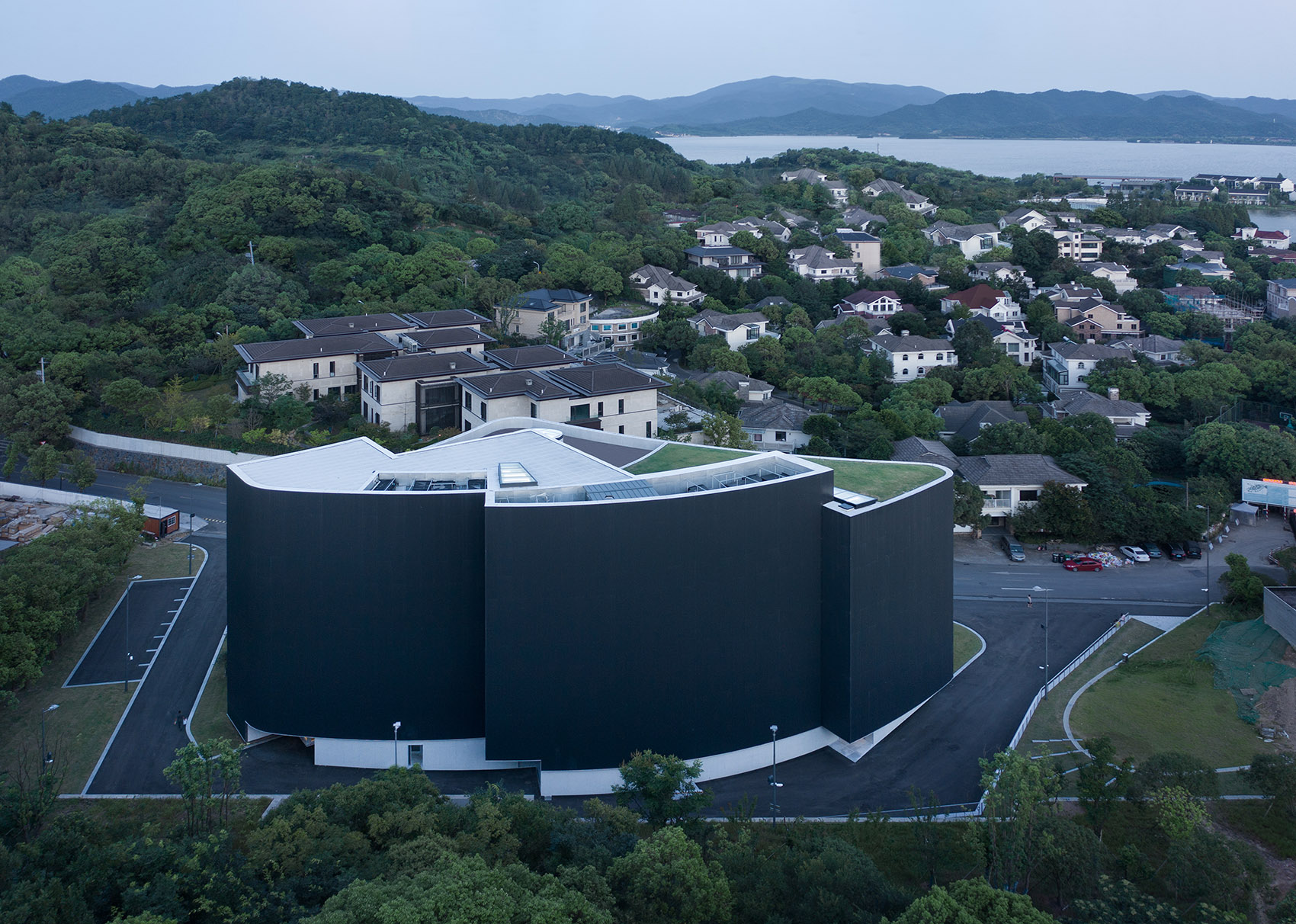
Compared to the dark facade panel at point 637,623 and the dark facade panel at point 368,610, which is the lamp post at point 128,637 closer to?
the dark facade panel at point 368,610

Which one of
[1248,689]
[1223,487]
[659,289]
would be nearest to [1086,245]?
[659,289]

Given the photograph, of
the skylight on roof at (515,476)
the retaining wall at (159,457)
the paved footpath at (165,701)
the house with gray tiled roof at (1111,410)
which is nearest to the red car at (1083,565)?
the house with gray tiled roof at (1111,410)

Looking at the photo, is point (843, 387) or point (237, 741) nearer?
point (237, 741)

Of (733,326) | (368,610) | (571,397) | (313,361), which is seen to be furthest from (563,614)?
(733,326)

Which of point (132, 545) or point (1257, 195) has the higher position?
point (1257, 195)

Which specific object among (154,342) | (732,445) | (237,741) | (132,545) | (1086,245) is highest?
(1086,245)

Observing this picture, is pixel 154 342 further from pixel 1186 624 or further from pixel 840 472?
pixel 1186 624

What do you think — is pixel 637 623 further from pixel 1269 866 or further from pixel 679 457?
pixel 1269 866
